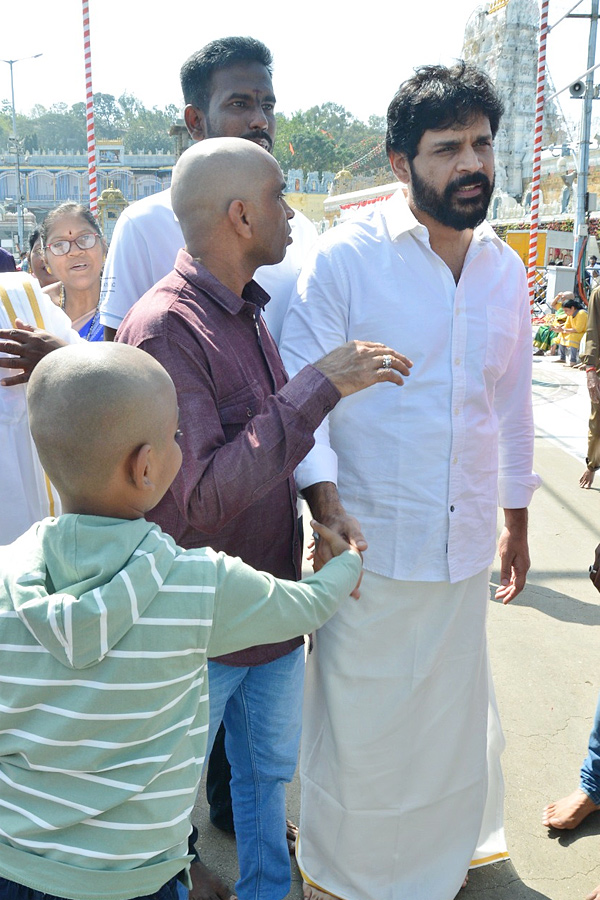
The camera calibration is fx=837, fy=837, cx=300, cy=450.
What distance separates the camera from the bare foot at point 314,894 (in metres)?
2.29

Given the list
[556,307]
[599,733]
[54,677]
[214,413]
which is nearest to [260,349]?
[214,413]

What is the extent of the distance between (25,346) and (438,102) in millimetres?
1225

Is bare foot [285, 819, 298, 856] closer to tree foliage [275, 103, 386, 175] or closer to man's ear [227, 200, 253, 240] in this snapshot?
man's ear [227, 200, 253, 240]

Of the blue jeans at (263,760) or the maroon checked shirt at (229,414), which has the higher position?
the maroon checked shirt at (229,414)

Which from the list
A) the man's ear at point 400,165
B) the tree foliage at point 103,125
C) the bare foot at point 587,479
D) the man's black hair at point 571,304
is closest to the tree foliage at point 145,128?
the tree foliage at point 103,125

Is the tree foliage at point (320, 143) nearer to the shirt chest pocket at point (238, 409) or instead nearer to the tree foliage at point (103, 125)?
the tree foliage at point (103, 125)

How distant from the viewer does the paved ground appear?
7.95 feet

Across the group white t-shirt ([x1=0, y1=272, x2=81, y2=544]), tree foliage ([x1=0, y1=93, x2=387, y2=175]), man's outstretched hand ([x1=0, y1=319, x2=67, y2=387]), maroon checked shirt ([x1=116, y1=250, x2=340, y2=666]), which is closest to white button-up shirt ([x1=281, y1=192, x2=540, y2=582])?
maroon checked shirt ([x1=116, y1=250, x2=340, y2=666])

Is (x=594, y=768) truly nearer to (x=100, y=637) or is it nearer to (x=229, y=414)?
(x=229, y=414)

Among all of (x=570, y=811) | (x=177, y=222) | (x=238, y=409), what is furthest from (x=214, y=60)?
(x=570, y=811)

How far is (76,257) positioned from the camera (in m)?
3.55

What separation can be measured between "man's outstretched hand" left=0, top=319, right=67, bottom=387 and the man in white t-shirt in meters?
0.41

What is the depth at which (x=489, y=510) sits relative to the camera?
2.26 meters

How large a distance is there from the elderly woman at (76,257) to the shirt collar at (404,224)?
5.33ft
